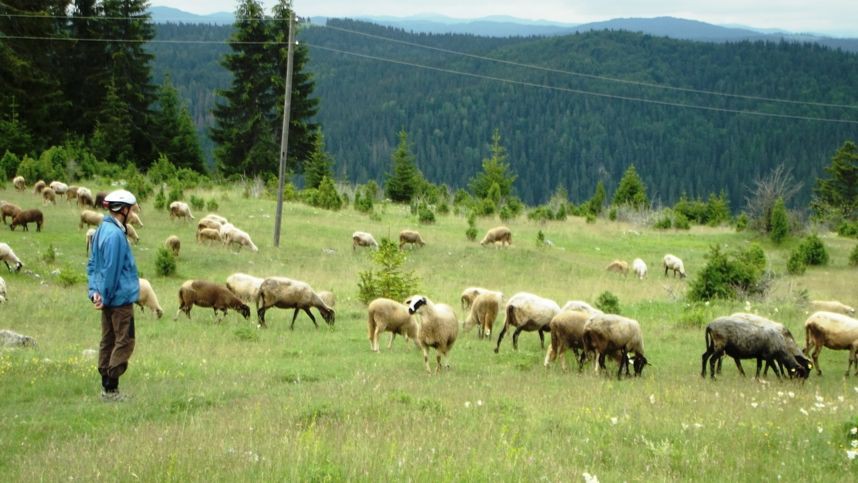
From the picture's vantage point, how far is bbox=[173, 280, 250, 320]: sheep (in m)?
17.3

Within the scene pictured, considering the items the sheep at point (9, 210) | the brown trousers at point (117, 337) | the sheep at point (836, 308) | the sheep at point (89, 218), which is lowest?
the sheep at point (89, 218)

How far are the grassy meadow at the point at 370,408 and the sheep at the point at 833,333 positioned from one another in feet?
3.30

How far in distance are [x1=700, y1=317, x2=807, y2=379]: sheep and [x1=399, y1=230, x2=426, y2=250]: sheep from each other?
751 inches

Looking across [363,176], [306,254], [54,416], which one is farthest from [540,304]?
[363,176]

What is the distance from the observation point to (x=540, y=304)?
1588cm

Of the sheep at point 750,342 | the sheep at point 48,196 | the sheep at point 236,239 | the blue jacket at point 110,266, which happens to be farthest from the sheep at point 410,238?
the blue jacket at point 110,266

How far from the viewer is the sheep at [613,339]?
43.0ft

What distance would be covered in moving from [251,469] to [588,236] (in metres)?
34.9

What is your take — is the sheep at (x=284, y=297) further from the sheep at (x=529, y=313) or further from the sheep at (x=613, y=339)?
the sheep at (x=613, y=339)

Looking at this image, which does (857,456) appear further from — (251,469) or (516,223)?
(516,223)

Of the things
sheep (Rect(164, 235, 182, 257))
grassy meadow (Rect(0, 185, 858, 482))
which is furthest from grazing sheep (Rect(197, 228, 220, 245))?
grassy meadow (Rect(0, 185, 858, 482))

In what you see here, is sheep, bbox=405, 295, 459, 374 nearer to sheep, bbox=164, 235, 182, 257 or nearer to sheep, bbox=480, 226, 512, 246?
sheep, bbox=164, 235, 182, 257

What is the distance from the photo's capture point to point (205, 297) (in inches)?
685

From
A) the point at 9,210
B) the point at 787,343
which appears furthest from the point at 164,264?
the point at 787,343
